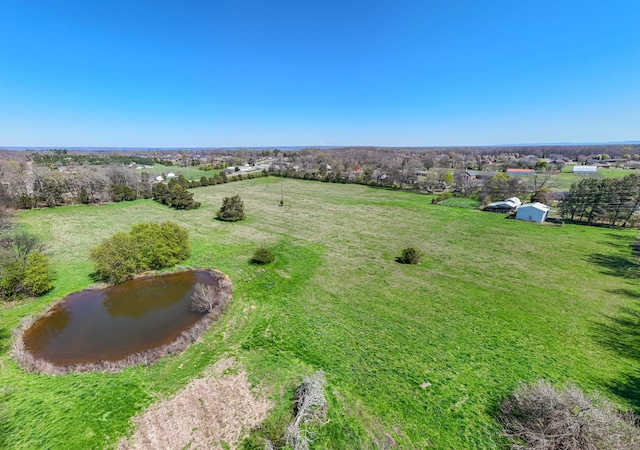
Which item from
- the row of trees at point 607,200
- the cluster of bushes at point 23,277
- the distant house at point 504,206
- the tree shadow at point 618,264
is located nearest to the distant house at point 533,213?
the row of trees at point 607,200

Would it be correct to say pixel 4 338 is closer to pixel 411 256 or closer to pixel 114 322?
pixel 114 322

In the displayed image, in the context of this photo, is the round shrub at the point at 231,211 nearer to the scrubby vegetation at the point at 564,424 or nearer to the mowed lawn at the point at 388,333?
the mowed lawn at the point at 388,333

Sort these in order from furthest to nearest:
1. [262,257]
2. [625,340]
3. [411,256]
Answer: [411,256] → [262,257] → [625,340]

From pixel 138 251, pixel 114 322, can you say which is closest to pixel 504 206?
pixel 138 251

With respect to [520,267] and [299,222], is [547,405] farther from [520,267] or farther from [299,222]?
[299,222]

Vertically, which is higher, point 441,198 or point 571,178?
point 571,178

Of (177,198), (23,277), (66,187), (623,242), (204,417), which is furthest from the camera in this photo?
(66,187)

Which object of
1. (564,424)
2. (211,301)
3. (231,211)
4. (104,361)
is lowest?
(104,361)
